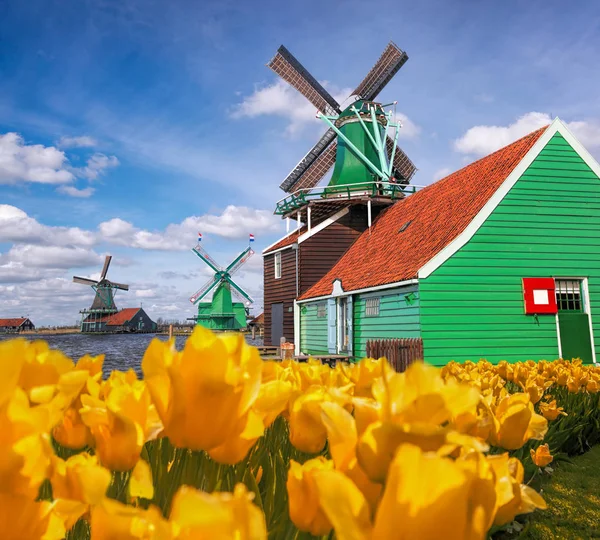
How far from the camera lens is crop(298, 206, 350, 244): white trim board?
1817 cm

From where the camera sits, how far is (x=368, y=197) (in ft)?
57.3

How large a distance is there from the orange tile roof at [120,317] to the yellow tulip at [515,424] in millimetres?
80255

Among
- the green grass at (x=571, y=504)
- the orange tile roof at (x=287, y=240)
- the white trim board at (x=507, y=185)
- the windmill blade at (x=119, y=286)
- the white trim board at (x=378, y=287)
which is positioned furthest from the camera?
the windmill blade at (x=119, y=286)

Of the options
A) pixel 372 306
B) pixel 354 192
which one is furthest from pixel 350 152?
pixel 372 306

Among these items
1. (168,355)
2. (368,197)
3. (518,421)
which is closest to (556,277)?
(368,197)

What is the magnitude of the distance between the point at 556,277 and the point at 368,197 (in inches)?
318

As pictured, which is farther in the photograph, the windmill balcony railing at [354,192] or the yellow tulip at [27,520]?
the windmill balcony railing at [354,192]

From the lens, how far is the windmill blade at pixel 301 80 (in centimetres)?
2364

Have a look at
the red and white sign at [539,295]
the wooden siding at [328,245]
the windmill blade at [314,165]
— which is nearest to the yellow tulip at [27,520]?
the red and white sign at [539,295]

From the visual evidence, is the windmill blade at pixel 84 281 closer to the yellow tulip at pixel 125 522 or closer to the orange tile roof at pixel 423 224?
the orange tile roof at pixel 423 224

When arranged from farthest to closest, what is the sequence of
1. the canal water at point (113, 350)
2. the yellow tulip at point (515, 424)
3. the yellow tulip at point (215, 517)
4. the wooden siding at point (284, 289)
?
the canal water at point (113, 350) → the wooden siding at point (284, 289) → the yellow tulip at point (515, 424) → the yellow tulip at point (215, 517)

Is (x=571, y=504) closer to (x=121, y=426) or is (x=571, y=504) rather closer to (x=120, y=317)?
(x=121, y=426)

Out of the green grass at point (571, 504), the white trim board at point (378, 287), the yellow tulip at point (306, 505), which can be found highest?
the white trim board at point (378, 287)

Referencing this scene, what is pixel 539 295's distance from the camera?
10453 mm
